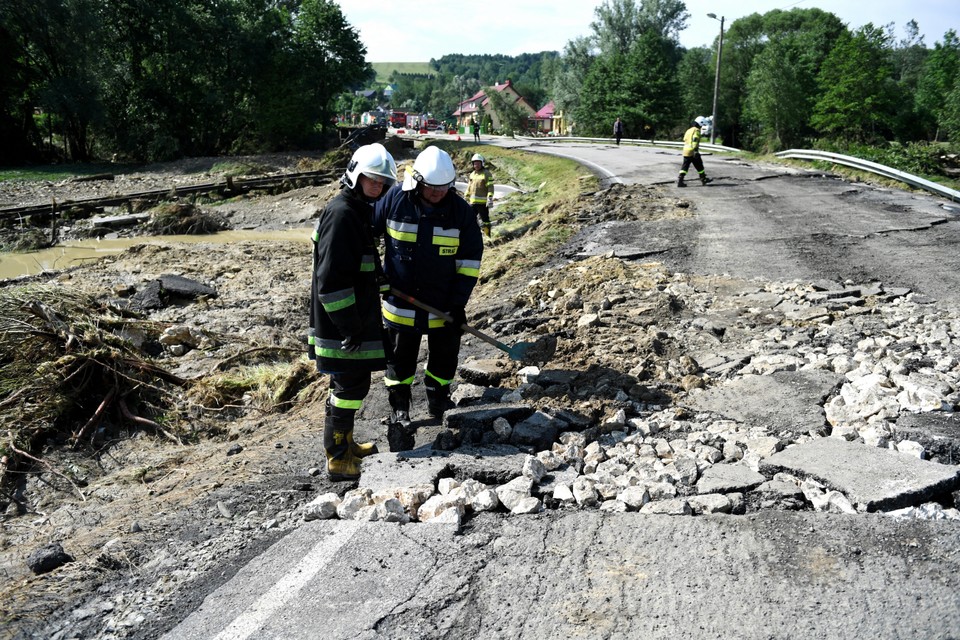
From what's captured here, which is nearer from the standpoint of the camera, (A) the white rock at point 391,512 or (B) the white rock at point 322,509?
(A) the white rock at point 391,512

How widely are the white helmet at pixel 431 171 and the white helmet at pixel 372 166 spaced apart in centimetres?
41

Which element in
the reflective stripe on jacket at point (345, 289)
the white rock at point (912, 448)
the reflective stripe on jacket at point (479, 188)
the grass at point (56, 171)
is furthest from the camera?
the grass at point (56, 171)

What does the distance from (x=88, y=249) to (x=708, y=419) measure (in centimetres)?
1708

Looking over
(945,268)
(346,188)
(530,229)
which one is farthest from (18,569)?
(530,229)

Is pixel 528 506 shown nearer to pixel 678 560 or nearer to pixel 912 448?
pixel 678 560

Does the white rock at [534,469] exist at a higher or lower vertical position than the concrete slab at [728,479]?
lower

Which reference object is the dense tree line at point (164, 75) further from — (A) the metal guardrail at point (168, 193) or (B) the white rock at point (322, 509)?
(B) the white rock at point (322, 509)

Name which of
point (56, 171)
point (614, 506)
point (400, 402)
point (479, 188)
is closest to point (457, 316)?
point (400, 402)

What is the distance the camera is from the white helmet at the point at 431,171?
4.66 m

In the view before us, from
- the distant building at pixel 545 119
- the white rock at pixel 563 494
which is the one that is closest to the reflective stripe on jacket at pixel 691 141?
the white rock at pixel 563 494

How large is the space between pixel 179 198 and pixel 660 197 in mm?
16251

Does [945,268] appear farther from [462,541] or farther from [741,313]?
[462,541]

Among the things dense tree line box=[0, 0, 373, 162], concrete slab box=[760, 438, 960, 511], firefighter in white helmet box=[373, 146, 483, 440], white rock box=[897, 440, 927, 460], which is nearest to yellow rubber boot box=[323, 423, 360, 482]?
firefighter in white helmet box=[373, 146, 483, 440]

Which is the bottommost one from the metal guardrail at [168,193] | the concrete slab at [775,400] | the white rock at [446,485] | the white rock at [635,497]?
the white rock at [446,485]
